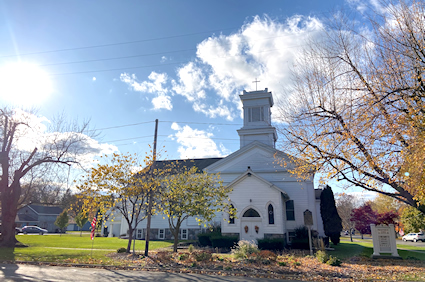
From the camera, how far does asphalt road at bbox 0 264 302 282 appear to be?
10.8 meters

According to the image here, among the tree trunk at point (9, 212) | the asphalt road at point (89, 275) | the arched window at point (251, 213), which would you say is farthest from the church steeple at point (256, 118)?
the tree trunk at point (9, 212)

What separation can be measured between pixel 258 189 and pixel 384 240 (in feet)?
31.8

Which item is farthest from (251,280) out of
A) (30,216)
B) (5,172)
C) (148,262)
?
(30,216)

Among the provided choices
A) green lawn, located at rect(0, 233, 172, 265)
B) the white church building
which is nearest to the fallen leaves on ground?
green lawn, located at rect(0, 233, 172, 265)

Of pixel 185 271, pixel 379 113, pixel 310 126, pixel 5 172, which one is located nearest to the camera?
pixel 379 113

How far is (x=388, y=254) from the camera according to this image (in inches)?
680

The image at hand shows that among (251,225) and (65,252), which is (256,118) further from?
(65,252)

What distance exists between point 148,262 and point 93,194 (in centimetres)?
544

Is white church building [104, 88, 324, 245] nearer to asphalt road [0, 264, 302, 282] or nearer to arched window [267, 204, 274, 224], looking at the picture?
arched window [267, 204, 274, 224]

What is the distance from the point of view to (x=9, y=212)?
22719mm

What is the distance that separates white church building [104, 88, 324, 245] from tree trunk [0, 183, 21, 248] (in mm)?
12683

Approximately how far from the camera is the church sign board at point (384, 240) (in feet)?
56.9

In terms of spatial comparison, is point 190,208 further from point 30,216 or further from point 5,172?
point 30,216

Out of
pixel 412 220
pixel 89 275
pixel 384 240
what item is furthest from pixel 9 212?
pixel 412 220
